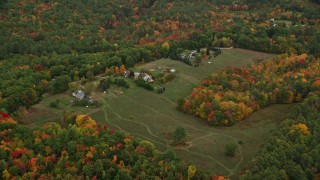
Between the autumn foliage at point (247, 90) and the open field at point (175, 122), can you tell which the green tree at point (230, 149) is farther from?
the autumn foliage at point (247, 90)

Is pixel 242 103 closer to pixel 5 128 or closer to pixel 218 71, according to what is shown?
pixel 218 71

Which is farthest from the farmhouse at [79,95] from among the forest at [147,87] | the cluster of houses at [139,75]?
the cluster of houses at [139,75]

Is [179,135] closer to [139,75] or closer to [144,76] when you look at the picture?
[144,76]

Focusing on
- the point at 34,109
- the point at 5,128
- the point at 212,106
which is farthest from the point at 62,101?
the point at 212,106

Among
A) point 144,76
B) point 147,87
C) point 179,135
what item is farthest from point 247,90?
point 179,135

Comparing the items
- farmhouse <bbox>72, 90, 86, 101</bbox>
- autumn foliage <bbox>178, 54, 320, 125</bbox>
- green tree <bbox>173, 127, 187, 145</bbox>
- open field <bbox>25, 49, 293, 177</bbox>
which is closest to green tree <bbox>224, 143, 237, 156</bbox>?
open field <bbox>25, 49, 293, 177</bbox>

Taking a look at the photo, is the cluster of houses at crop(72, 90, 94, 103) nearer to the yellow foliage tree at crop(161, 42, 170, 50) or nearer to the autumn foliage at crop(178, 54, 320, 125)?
the autumn foliage at crop(178, 54, 320, 125)
